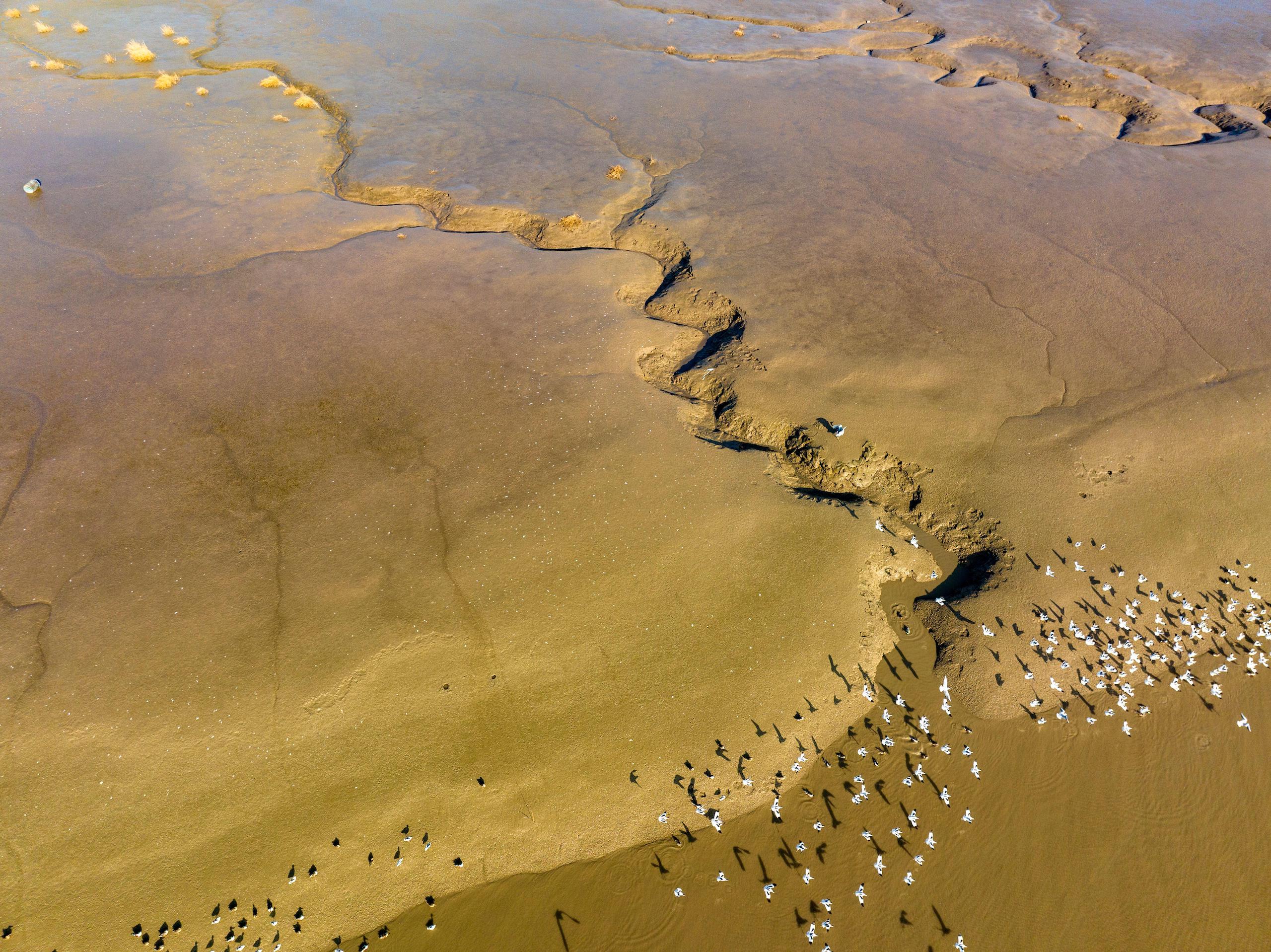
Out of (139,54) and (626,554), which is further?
(139,54)

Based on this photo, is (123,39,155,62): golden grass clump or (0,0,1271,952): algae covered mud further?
(123,39,155,62): golden grass clump

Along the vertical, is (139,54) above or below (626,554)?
above

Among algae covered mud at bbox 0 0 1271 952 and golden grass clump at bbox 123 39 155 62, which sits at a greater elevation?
golden grass clump at bbox 123 39 155 62

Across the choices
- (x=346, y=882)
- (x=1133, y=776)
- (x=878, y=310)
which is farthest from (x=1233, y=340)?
(x=346, y=882)

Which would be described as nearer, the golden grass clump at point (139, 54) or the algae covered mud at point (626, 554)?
the algae covered mud at point (626, 554)

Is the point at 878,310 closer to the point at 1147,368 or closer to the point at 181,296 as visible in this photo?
the point at 1147,368
